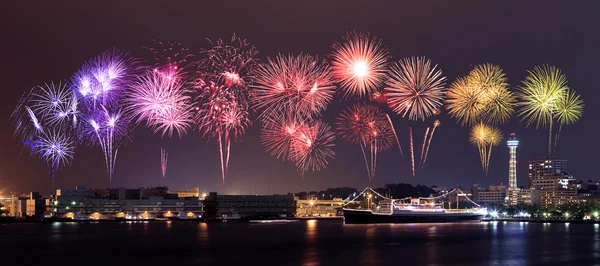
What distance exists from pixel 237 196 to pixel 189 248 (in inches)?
4710

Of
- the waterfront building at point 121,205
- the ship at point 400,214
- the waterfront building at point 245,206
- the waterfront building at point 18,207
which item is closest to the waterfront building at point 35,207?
the waterfront building at point 18,207

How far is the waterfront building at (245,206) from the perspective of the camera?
595 feet

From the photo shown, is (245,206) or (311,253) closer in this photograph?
(311,253)

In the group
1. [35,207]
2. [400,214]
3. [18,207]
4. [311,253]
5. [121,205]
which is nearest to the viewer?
[311,253]

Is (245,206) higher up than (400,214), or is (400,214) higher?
(400,214)

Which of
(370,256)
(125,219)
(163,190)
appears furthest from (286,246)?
(163,190)

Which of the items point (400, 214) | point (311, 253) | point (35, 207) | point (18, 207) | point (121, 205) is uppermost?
point (311, 253)

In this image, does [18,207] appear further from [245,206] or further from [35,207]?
[245,206]

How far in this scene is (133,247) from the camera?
215 ft

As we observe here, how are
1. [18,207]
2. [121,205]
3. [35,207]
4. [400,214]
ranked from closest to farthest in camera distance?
[400,214]
[121,205]
[35,207]
[18,207]

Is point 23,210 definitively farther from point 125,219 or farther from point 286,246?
point 286,246

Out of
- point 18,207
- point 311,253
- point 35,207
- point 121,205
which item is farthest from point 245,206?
point 311,253

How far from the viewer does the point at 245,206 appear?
184 m

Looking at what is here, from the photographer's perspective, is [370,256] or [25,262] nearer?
[25,262]
